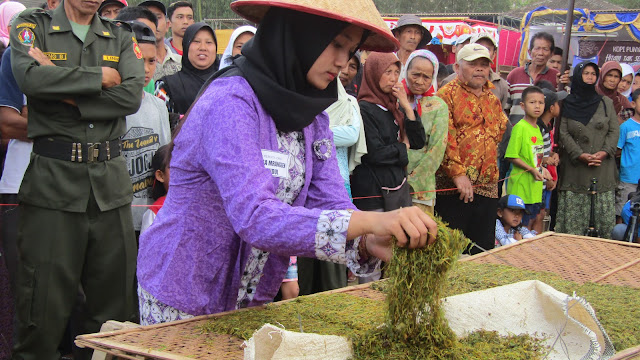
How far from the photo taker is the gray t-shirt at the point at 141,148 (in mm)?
3971

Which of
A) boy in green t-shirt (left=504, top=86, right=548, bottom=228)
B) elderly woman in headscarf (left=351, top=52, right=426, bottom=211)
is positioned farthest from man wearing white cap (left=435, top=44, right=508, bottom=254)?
boy in green t-shirt (left=504, top=86, right=548, bottom=228)

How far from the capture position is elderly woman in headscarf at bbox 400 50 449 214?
519cm

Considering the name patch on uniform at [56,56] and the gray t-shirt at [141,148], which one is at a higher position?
the name patch on uniform at [56,56]

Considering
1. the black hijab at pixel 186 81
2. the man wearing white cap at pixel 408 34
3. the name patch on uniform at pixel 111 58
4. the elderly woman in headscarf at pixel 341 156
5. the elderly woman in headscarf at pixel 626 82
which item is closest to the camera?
the name patch on uniform at pixel 111 58

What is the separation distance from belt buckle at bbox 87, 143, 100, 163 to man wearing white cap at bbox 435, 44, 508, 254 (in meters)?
2.96

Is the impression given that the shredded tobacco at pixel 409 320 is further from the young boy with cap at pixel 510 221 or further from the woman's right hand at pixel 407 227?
the young boy with cap at pixel 510 221

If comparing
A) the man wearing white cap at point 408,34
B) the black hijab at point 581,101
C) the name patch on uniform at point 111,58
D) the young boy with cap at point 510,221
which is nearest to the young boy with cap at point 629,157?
the black hijab at point 581,101

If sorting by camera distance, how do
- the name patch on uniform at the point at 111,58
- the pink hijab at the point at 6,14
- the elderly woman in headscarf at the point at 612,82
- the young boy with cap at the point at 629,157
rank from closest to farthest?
1. the name patch on uniform at the point at 111,58
2. the pink hijab at the point at 6,14
3. the young boy with cap at the point at 629,157
4. the elderly woman in headscarf at the point at 612,82

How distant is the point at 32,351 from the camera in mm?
3357

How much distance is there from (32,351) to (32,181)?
0.91 meters

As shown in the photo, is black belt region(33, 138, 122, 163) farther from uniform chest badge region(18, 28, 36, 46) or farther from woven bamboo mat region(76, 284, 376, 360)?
woven bamboo mat region(76, 284, 376, 360)

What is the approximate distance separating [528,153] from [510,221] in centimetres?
73

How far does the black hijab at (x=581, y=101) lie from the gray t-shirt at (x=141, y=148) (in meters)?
4.89

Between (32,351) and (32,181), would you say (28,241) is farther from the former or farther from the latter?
(32,351)
